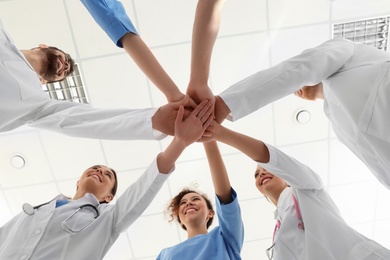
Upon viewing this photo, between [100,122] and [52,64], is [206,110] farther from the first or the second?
[52,64]

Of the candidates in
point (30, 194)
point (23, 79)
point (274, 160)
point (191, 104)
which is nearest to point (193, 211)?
point (274, 160)

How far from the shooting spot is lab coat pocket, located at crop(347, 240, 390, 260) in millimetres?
1606

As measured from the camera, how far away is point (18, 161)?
3.21m

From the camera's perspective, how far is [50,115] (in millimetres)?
1790

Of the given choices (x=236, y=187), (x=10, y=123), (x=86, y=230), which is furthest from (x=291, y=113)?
(x=10, y=123)

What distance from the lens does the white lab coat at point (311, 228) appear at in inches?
65.9

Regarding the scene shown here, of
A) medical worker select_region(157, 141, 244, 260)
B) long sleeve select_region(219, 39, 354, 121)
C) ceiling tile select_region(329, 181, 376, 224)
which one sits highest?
long sleeve select_region(219, 39, 354, 121)

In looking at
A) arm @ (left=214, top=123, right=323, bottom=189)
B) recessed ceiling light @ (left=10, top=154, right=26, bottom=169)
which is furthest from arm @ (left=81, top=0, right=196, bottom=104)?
recessed ceiling light @ (left=10, top=154, right=26, bottom=169)

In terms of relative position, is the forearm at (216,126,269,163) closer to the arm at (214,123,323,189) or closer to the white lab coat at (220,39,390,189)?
the arm at (214,123,323,189)

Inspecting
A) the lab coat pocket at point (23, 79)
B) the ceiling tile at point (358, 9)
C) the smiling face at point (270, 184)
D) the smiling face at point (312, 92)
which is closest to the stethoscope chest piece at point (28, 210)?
the lab coat pocket at point (23, 79)

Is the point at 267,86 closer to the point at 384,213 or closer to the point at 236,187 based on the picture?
the point at 236,187

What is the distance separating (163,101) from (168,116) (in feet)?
4.38

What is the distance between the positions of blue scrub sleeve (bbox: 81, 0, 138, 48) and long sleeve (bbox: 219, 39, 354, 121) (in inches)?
29.8

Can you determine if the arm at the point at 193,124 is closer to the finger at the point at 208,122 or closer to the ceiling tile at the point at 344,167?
the finger at the point at 208,122
